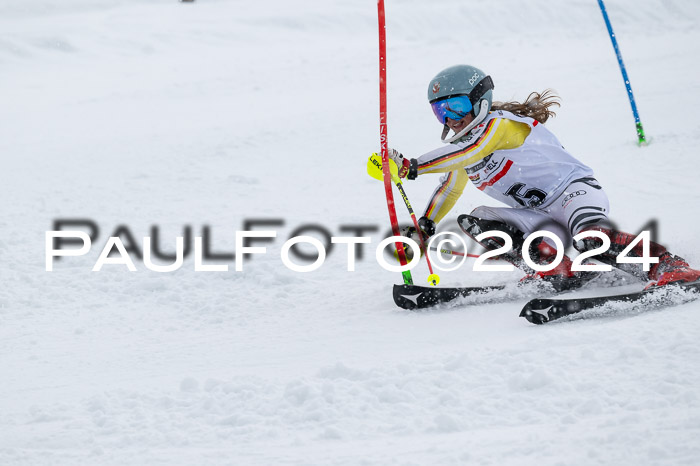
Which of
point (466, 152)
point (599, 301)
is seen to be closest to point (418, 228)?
point (466, 152)

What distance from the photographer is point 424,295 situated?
4.45m

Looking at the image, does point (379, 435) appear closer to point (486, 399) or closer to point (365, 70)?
point (486, 399)

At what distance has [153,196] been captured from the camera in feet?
24.1

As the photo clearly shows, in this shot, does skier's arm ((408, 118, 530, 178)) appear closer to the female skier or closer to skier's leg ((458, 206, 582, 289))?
the female skier

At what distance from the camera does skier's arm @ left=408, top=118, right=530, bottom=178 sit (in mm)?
4324

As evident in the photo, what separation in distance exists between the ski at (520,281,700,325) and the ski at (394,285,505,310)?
1.96 ft

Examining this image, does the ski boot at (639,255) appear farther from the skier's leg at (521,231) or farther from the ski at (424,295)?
the ski at (424,295)

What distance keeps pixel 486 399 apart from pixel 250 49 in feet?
45.0

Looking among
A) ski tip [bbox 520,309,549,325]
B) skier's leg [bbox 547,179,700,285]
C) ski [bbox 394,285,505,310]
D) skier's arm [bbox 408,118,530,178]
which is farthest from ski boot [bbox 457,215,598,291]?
ski tip [bbox 520,309,549,325]

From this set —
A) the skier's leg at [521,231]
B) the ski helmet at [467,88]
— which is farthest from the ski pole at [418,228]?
the ski helmet at [467,88]

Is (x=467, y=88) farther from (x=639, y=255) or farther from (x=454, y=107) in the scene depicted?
(x=639, y=255)

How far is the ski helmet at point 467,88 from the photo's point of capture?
4.35 metres

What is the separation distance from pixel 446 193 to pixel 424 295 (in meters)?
0.84

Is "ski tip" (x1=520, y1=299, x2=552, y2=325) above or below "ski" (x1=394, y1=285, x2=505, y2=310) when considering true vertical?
below
